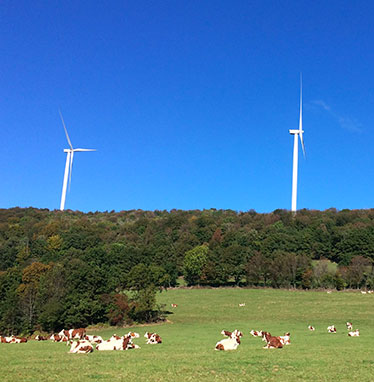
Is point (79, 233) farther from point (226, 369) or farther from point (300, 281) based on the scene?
point (226, 369)

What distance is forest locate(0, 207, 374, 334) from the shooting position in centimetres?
5100

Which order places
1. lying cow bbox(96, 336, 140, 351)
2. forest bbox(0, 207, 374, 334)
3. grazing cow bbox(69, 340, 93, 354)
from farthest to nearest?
forest bbox(0, 207, 374, 334)
lying cow bbox(96, 336, 140, 351)
grazing cow bbox(69, 340, 93, 354)

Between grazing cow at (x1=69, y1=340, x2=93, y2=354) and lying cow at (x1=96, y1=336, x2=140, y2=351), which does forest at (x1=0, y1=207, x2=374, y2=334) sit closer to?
lying cow at (x1=96, y1=336, x2=140, y2=351)

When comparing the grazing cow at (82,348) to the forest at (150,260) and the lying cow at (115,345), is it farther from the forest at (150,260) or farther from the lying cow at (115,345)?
the forest at (150,260)

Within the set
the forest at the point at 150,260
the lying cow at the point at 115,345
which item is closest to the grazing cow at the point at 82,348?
the lying cow at the point at 115,345

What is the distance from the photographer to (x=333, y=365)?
16125 mm

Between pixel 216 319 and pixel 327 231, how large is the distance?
8538 centimetres

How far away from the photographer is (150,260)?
108 metres

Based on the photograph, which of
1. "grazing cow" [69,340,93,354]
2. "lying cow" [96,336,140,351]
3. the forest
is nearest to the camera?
"grazing cow" [69,340,93,354]

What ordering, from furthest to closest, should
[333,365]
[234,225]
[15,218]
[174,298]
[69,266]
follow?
[15,218]
[234,225]
[174,298]
[69,266]
[333,365]

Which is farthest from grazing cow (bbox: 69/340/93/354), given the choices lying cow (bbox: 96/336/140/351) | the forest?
the forest

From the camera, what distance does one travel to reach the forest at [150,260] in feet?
167

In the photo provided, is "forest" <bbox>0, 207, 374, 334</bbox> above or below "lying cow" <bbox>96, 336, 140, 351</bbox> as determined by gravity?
above

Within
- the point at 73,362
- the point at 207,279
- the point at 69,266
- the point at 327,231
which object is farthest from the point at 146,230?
the point at 73,362
